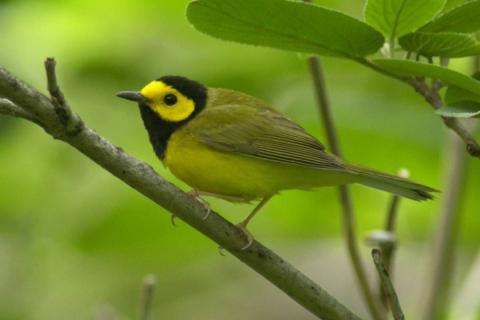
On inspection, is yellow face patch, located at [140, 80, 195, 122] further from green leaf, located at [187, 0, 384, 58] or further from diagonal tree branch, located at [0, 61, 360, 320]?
green leaf, located at [187, 0, 384, 58]

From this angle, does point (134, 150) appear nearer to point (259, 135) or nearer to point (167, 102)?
point (167, 102)

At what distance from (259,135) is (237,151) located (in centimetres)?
15

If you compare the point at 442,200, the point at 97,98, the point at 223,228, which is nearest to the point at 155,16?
the point at 97,98

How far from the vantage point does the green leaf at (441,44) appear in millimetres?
1845

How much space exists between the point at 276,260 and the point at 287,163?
845 millimetres

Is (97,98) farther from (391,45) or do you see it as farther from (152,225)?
(391,45)

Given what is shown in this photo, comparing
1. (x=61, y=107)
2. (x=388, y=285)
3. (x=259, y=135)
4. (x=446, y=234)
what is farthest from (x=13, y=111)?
(x=259, y=135)

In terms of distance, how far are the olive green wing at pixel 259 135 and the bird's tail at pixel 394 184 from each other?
0.35 ft

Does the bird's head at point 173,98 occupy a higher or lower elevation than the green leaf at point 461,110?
lower

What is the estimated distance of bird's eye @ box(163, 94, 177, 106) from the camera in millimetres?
3484

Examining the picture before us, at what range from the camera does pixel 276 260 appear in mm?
2412

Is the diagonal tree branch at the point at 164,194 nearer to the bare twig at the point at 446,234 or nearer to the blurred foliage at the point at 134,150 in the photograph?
the bare twig at the point at 446,234

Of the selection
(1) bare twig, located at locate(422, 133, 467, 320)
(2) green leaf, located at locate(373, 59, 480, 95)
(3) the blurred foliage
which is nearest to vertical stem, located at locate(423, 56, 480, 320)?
(1) bare twig, located at locate(422, 133, 467, 320)

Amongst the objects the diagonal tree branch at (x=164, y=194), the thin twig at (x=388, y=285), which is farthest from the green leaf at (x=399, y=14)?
the diagonal tree branch at (x=164, y=194)
